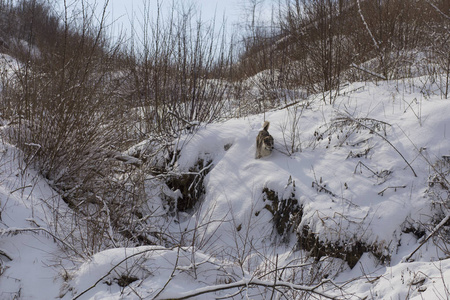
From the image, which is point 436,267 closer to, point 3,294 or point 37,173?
point 3,294

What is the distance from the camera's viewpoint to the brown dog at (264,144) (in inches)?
169

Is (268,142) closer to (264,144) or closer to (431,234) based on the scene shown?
(264,144)

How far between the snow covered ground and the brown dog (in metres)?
0.08

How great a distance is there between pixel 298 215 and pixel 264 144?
997 mm

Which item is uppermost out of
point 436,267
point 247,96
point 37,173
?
point 247,96

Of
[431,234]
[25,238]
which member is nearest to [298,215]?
[431,234]

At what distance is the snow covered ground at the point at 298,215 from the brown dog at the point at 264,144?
80 mm

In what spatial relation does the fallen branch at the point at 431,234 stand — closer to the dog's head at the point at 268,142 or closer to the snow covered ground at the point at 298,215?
the snow covered ground at the point at 298,215

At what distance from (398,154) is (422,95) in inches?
45.8

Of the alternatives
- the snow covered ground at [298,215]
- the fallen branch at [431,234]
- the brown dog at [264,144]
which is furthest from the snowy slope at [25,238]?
the fallen branch at [431,234]

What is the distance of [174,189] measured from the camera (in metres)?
4.74

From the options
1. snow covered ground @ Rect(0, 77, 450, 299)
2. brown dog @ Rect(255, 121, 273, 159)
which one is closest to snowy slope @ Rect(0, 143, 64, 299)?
snow covered ground @ Rect(0, 77, 450, 299)

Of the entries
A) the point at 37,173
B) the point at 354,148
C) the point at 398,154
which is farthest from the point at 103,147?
the point at 398,154

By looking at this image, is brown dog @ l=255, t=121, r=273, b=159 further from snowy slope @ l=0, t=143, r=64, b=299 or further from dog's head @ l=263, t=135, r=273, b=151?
snowy slope @ l=0, t=143, r=64, b=299
